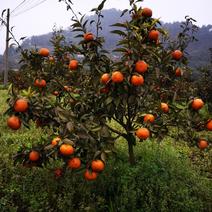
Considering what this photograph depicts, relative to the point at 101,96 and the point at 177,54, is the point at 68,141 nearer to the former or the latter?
the point at 101,96

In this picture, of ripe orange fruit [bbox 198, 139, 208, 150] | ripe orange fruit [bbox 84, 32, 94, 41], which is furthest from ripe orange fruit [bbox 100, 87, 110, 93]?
ripe orange fruit [bbox 198, 139, 208, 150]

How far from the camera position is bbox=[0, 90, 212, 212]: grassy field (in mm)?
4062

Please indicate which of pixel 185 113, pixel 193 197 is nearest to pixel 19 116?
pixel 185 113

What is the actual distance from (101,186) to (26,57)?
1.89 meters

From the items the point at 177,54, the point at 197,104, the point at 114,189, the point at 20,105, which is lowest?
the point at 114,189

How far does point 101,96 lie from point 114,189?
1.27 m

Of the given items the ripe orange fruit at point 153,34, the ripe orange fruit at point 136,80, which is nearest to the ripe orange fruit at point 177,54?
the ripe orange fruit at point 153,34

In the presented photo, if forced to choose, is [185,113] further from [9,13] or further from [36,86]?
[9,13]

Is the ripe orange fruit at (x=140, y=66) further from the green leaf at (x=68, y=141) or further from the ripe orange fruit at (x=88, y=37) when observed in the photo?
the green leaf at (x=68, y=141)

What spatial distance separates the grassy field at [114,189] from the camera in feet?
13.3

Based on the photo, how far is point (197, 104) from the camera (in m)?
3.69

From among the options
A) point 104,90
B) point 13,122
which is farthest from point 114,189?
point 13,122

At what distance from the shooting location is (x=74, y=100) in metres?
4.28

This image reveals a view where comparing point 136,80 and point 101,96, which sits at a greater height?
point 136,80
